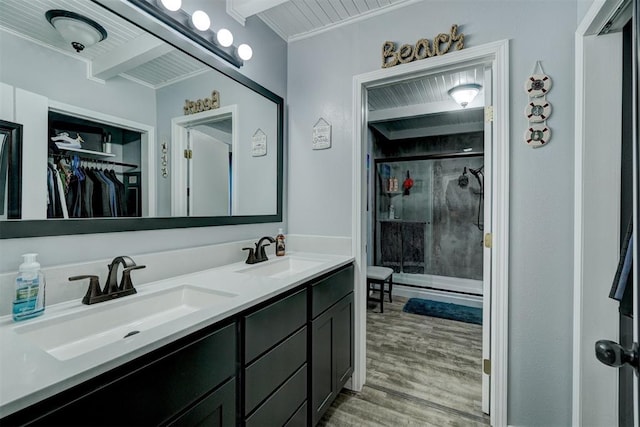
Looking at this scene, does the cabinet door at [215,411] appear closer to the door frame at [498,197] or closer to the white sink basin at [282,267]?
the white sink basin at [282,267]

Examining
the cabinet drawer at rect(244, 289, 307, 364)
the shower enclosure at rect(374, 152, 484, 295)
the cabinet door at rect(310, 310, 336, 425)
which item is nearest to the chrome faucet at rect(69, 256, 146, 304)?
the cabinet drawer at rect(244, 289, 307, 364)

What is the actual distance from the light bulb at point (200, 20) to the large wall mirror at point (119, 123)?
91 millimetres

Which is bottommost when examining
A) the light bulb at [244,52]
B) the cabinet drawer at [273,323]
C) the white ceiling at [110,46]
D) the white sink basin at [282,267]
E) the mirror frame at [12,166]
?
the cabinet drawer at [273,323]

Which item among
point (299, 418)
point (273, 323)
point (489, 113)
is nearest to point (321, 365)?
point (299, 418)

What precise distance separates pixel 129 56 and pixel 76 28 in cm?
18

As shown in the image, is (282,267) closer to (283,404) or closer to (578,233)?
(283,404)

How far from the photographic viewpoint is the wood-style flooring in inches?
66.9

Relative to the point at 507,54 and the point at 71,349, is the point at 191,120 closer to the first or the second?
the point at 71,349

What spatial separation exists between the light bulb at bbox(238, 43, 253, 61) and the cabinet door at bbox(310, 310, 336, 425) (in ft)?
5.20

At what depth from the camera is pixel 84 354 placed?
638 millimetres

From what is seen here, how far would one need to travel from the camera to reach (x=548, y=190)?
4.91 ft

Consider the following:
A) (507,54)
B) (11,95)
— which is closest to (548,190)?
(507,54)

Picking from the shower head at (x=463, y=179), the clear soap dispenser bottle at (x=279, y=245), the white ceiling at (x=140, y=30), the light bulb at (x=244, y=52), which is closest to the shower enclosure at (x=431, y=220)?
the shower head at (x=463, y=179)

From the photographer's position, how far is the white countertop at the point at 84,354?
1.77ft
